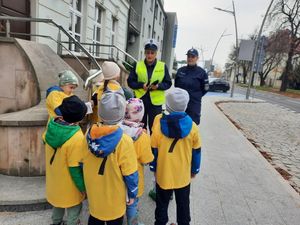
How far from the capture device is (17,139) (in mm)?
3646

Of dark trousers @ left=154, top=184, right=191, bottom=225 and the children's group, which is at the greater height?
the children's group

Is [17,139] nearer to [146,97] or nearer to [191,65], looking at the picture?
[146,97]

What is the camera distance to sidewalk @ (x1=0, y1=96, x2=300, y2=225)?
3.34m

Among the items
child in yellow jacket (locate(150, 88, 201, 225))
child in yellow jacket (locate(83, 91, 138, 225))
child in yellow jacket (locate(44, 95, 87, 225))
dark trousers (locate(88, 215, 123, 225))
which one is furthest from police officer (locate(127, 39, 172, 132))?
dark trousers (locate(88, 215, 123, 225))

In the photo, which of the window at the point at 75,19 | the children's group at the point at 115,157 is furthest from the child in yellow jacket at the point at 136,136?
the window at the point at 75,19

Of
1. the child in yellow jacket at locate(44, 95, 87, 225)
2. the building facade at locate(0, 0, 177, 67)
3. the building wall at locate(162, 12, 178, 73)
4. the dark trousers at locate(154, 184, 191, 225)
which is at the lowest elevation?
the dark trousers at locate(154, 184, 191, 225)

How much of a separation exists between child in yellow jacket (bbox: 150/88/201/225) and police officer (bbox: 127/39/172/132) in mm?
1126

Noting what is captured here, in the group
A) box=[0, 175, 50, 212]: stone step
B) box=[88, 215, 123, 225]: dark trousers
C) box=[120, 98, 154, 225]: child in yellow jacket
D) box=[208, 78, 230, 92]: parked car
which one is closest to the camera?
box=[88, 215, 123, 225]: dark trousers

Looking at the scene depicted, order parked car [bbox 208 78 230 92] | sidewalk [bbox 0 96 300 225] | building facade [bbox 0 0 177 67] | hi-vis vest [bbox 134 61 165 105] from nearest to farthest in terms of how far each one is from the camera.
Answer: sidewalk [bbox 0 96 300 225]
hi-vis vest [bbox 134 61 165 105]
building facade [bbox 0 0 177 67]
parked car [bbox 208 78 230 92]

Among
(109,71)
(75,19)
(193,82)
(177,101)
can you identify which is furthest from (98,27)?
(177,101)

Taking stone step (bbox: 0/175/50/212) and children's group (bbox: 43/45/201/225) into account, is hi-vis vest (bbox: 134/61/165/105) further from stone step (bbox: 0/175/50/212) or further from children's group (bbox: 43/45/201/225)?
stone step (bbox: 0/175/50/212)

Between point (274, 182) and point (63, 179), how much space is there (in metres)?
3.67

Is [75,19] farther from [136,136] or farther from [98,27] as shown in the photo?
[136,136]

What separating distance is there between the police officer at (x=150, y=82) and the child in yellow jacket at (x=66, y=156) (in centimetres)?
156
